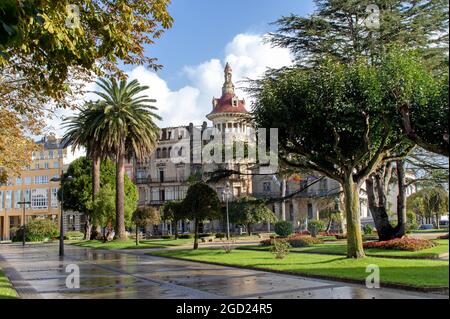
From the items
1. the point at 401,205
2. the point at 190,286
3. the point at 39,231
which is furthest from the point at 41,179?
the point at 190,286

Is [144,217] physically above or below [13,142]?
below

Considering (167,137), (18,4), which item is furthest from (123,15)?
(167,137)

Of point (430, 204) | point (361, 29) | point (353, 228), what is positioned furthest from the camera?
point (430, 204)

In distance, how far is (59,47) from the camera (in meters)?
9.40

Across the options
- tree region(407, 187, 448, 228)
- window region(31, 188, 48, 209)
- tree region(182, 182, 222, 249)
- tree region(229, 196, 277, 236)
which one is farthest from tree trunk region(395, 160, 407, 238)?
window region(31, 188, 48, 209)

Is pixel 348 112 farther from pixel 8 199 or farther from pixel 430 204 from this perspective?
pixel 8 199

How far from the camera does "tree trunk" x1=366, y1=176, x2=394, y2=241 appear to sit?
29.2 metres

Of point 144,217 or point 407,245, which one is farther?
point 144,217

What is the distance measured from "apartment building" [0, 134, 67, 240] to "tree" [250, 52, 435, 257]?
286 feet

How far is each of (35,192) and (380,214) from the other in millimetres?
89146

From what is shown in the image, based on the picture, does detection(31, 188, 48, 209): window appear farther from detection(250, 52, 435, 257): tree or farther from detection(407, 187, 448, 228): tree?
detection(250, 52, 435, 257): tree

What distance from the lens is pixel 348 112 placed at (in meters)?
19.5

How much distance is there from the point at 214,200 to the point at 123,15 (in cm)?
1938
